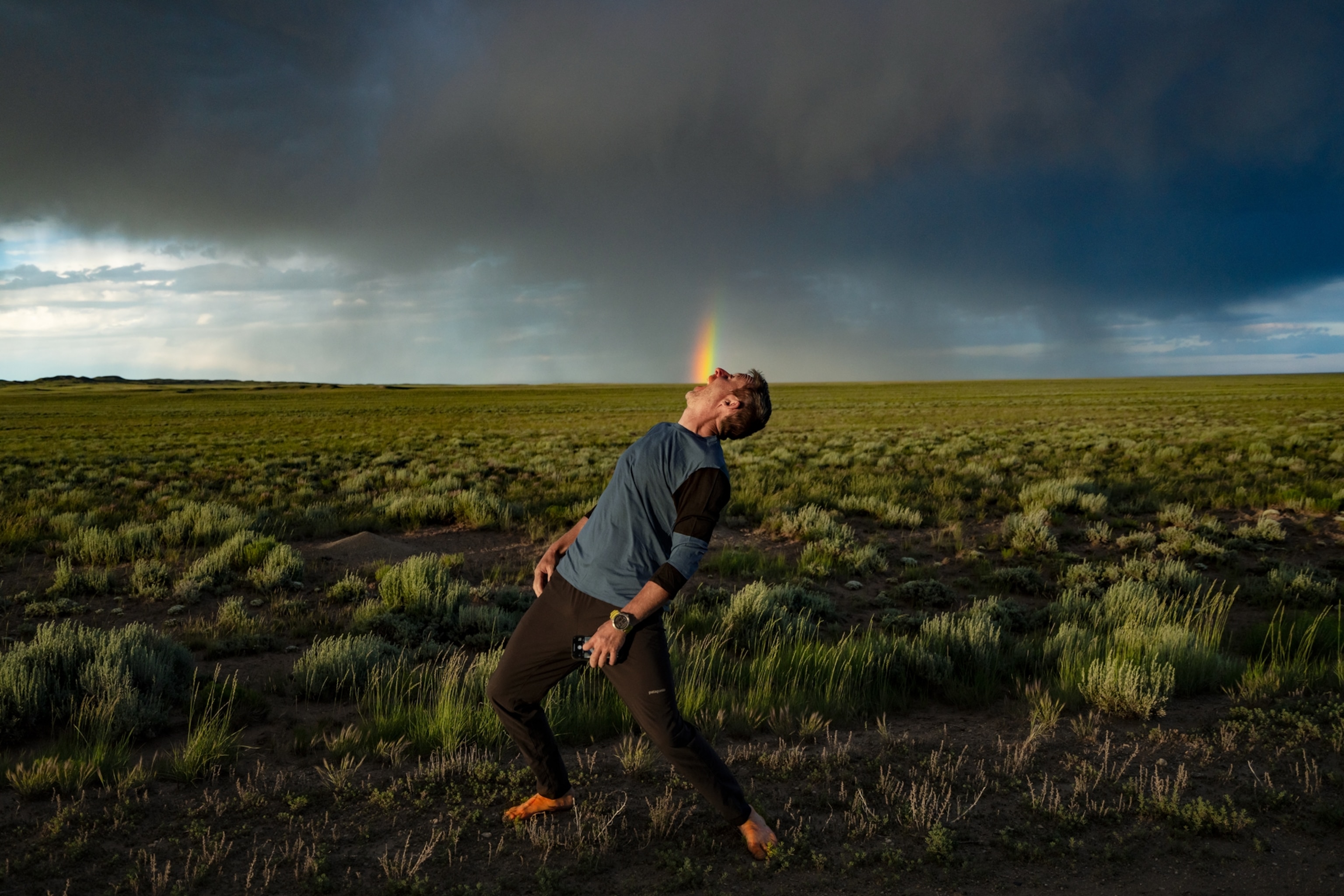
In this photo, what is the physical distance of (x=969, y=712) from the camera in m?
5.47

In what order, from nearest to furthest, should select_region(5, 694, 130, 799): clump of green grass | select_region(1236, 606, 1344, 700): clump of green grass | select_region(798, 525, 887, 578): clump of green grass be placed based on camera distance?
select_region(5, 694, 130, 799): clump of green grass, select_region(1236, 606, 1344, 700): clump of green grass, select_region(798, 525, 887, 578): clump of green grass

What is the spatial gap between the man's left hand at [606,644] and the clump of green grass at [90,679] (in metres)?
3.60

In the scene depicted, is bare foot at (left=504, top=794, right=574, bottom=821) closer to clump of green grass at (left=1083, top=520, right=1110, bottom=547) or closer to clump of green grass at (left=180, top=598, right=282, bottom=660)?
clump of green grass at (left=180, top=598, right=282, bottom=660)

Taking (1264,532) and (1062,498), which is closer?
(1264,532)

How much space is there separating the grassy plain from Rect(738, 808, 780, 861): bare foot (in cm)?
11

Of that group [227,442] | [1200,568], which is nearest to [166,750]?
[1200,568]

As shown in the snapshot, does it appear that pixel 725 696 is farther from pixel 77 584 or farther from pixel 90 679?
pixel 77 584

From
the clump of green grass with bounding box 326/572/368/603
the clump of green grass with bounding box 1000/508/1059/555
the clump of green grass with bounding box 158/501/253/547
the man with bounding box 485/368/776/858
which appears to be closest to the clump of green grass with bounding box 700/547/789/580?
the clump of green grass with bounding box 1000/508/1059/555

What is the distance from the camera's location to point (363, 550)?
10305mm

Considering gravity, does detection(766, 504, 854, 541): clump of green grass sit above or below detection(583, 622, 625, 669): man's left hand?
below

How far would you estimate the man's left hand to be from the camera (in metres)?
3.02

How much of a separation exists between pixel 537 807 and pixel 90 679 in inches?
139

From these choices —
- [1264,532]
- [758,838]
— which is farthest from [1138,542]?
[758,838]

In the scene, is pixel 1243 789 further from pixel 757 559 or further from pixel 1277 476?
pixel 1277 476
